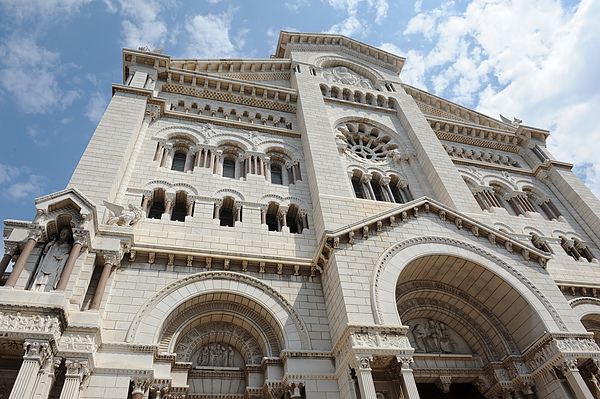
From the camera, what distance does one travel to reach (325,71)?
25.8 m

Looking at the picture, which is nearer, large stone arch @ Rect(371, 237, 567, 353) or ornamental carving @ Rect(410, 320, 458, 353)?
large stone arch @ Rect(371, 237, 567, 353)

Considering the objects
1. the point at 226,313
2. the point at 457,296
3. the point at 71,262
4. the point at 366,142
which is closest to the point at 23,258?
the point at 71,262

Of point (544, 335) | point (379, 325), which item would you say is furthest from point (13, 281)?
point (544, 335)

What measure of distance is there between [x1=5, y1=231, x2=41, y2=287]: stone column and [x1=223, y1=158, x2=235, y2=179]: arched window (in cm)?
831

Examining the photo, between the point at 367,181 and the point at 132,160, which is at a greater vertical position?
the point at 367,181

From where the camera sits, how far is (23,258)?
10789 millimetres

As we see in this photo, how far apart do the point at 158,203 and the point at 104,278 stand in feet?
16.0

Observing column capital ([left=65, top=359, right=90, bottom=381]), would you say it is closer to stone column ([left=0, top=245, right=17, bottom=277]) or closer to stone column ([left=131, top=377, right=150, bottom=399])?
stone column ([left=131, top=377, right=150, bottom=399])

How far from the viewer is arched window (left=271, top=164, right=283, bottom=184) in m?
19.0

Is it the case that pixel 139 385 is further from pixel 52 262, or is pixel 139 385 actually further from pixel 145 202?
pixel 145 202

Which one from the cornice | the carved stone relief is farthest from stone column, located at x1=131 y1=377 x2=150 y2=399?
the cornice

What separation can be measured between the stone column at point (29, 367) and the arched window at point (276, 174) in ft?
37.0

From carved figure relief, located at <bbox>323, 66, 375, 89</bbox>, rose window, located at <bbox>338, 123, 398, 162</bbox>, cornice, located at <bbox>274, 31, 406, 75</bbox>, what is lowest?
rose window, located at <bbox>338, 123, 398, 162</bbox>

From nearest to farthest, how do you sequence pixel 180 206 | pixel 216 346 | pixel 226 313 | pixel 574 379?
1. pixel 574 379
2. pixel 216 346
3. pixel 226 313
4. pixel 180 206
